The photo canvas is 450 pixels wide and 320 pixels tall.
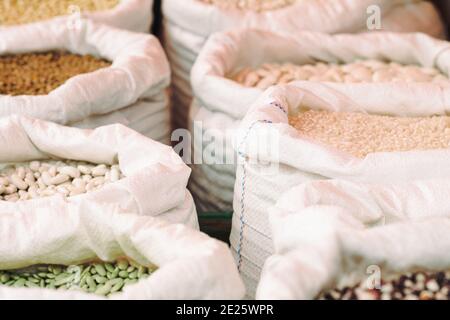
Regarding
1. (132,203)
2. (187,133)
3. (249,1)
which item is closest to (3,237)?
(132,203)

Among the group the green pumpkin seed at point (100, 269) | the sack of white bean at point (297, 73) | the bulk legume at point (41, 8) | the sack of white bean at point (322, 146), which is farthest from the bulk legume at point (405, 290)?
the bulk legume at point (41, 8)

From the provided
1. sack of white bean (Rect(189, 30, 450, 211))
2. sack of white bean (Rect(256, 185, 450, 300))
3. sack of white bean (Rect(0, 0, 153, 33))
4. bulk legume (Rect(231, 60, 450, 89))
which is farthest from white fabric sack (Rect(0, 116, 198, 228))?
sack of white bean (Rect(0, 0, 153, 33))

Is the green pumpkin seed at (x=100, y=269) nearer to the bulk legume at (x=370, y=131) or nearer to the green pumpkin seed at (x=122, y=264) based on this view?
the green pumpkin seed at (x=122, y=264)

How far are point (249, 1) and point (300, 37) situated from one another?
9.6 inches

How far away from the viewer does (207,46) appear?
80.1 inches

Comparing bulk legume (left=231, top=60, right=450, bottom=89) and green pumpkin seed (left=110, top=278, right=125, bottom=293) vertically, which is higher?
green pumpkin seed (left=110, top=278, right=125, bottom=293)

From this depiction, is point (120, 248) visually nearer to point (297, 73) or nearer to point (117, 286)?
point (117, 286)

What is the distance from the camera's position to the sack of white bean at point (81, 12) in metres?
2.21

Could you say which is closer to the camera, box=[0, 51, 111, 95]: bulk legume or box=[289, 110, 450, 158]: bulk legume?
box=[289, 110, 450, 158]: bulk legume

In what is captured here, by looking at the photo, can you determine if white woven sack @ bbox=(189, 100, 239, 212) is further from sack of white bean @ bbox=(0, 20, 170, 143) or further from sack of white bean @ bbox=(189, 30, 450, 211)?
sack of white bean @ bbox=(0, 20, 170, 143)

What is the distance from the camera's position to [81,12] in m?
2.24

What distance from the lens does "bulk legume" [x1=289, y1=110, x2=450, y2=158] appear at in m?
1.55

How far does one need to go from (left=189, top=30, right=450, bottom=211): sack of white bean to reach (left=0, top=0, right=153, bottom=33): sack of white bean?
1.02 feet
